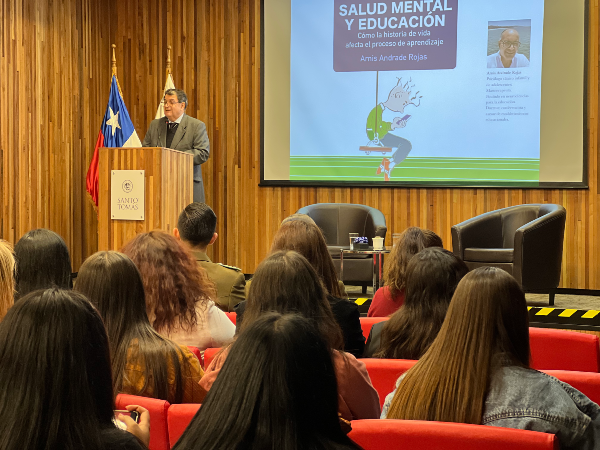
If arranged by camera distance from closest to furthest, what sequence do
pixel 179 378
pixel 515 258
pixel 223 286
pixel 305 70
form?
pixel 179 378 → pixel 223 286 → pixel 515 258 → pixel 305 70

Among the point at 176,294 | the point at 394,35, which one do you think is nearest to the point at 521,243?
the point at 394,35

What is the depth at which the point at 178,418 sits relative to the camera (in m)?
1.58

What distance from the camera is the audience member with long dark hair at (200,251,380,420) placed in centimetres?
178

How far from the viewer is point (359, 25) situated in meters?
7.72

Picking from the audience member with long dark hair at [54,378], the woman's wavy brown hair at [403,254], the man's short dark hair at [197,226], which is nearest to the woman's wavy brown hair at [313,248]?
the woman's wavy brown hair at [403,254]

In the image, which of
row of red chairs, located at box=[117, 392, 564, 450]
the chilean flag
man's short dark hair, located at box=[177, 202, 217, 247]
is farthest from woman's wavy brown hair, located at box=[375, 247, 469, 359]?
the chilean flag

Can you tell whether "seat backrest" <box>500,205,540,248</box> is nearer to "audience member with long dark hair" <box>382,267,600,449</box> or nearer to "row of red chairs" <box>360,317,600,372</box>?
"row of red chairs" <box>360,317,600,372</box>

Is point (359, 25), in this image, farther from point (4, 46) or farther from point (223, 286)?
point (223, 286)

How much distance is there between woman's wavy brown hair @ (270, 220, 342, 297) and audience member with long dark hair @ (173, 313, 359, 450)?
6.36ft

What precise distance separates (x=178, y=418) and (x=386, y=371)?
2.42 feet

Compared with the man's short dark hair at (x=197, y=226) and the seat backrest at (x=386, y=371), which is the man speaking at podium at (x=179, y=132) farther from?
the seat backrest at (x=386, y=371)

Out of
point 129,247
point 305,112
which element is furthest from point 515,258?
point 129,247

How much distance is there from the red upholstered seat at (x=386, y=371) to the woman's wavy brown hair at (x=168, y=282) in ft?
2.92

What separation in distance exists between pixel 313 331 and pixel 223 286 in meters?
2.53
